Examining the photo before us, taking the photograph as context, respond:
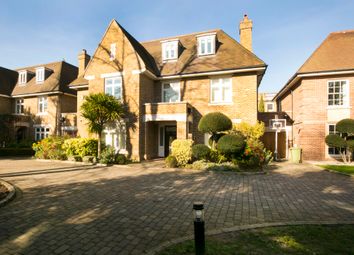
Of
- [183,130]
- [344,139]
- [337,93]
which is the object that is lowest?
[344,139]

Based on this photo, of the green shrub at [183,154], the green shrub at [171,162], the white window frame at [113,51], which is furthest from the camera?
the white window frame at [113,51]

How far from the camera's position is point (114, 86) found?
18.2 metres

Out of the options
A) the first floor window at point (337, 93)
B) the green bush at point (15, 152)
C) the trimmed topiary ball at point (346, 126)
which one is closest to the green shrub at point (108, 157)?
the green bush at point (15, 152)

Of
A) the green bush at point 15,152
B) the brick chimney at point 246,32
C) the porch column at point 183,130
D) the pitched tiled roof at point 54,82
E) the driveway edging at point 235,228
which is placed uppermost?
the brick chimney at point 246,32

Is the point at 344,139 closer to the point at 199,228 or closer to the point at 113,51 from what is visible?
the point at 199,228

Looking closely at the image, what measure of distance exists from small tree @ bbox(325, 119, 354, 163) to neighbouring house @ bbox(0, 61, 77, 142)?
23910 mm

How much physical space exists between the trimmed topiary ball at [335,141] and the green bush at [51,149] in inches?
810

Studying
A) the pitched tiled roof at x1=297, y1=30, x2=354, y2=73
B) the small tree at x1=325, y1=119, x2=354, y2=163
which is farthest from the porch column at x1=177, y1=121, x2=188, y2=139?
the small tree at x1=325, y1=119, x2=354, y2=163

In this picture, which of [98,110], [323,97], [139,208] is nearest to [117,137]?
[98,110]

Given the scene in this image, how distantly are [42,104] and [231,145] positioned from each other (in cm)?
2392

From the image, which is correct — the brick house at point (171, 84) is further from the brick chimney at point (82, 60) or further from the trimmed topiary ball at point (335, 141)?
the brick chimney at point (82, 60)

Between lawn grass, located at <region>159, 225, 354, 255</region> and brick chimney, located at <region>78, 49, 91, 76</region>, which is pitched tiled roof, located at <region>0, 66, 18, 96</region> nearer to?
brick chimney, located at <region>78, 49, 91, 76</region>

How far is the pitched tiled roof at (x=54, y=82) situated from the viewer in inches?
1003

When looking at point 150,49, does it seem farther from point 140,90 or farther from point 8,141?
point 8,141
